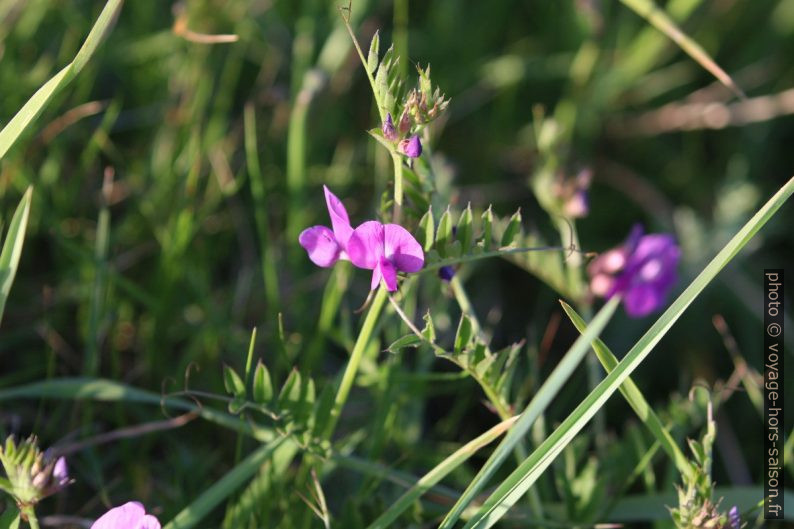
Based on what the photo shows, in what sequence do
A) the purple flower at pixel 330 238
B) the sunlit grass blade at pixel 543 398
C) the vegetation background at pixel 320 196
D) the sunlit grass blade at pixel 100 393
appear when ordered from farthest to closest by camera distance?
the vegetation background at pixel 320 196
the sunlit grass blade at pixel 100 393
the purple flower at pixel 330 238
the sunlit grass blade at pixel 543 398

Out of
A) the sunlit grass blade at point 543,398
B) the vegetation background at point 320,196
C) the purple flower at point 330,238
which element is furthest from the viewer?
the vegetation background at point 320,196

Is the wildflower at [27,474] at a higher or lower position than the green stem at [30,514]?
higher

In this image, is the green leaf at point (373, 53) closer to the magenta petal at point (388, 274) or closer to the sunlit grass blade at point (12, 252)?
the magenta petal at point (388, 274)

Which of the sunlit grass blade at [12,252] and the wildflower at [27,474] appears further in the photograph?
the sunlit grass blade at [12,252]

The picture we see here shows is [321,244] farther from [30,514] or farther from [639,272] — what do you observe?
[639,272]

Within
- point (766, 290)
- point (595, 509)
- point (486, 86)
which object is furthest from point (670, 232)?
point (595, 509)

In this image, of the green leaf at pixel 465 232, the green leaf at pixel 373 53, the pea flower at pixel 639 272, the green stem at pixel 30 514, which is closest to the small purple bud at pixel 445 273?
the green leaf at pixel 465 232

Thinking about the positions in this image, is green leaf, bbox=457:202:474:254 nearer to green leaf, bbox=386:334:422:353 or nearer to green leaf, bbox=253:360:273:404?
green leaf, bbox=386:334:422:353
